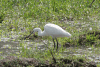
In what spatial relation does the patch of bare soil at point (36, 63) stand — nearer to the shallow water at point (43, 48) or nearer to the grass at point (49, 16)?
the shallow water at point (43, 48)

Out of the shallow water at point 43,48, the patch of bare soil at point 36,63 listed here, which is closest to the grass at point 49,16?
the shallow water at point 43,48

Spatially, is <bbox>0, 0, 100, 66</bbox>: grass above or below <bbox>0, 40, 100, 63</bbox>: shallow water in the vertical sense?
above

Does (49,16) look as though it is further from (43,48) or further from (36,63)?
(36,63)

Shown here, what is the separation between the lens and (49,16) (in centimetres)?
1125

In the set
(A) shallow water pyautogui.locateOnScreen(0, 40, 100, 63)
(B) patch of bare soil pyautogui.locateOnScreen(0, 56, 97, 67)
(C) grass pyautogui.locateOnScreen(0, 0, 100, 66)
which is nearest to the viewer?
(B) patch of bare soil pyautogui.locateOnScreen(0, 56, 97, 67)

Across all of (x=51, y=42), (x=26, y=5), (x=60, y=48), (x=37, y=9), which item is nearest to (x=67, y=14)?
(x=37, y=9)

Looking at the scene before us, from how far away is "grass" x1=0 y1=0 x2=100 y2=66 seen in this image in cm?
933

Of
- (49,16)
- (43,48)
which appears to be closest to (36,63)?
(43,48)

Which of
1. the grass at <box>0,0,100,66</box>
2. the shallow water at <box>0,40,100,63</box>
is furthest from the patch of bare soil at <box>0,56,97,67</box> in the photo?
the grass at <box>0,0,100,66</box>

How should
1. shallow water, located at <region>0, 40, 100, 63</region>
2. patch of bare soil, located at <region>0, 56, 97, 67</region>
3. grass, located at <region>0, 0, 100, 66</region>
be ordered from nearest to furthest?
1. patch of bare soil, located at <region>0, 56, 97, 67</region>
2. shallow water, located at <region>0, 40, 100, 63</region>
3. grass, located at <region>0, 0, 100, 66</region>

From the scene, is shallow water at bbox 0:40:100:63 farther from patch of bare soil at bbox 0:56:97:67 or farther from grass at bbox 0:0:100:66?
patch of bare soil at bbox 0:56:97:67

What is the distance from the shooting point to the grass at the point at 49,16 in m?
9.33

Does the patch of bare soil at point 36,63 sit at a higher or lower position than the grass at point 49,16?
Result: lower

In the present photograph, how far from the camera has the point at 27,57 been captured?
6.64m
